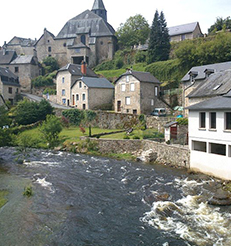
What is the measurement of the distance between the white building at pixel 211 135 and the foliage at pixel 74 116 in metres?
22.7

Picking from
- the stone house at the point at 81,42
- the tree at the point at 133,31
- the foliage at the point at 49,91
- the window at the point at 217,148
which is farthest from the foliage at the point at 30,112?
the tree at the point at 133,31

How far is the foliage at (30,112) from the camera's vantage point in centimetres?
4312

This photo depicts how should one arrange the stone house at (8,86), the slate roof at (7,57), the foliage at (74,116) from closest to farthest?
1. the foliage at (74,116)
2. the stone house at (8,86)
3. the slate roof at (7,57)

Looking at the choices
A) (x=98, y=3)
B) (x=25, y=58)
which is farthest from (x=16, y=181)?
(x=98, y=3)

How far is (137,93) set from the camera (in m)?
41.1

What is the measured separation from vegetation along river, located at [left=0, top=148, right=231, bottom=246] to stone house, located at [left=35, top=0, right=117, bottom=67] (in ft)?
158

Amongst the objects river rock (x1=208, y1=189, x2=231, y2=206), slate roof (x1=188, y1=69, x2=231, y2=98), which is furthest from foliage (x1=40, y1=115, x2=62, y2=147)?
river rock (x1=208, y1=189, x2=231, y2=206)

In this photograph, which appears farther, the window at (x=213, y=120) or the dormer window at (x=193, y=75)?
the dormer window at (x=193, y=75)

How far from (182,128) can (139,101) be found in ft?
42.7

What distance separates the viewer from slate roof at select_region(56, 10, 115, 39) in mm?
69250

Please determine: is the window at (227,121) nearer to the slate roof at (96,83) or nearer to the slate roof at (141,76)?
the slate roof at (141,76)

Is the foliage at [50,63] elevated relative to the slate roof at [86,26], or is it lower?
lower

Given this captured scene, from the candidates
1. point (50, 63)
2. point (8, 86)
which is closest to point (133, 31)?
point (50, 63)

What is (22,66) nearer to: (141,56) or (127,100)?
(141,56)
